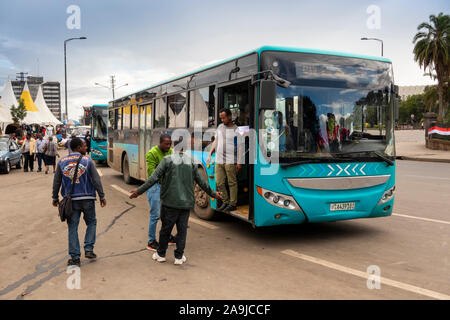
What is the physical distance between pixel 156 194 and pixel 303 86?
266cm

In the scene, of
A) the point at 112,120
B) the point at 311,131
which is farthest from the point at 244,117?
the point at 112,120

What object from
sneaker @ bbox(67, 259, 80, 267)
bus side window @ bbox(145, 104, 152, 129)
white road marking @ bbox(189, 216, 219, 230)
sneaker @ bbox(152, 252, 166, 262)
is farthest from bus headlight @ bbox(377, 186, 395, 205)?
bus side window @ bbox(145, 104, 152, 129)

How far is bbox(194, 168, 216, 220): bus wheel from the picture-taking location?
7.79 metres

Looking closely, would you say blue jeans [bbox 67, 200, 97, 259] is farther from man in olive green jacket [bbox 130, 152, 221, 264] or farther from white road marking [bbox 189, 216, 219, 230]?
white road marking [bbox 189, 216, 219, 230]

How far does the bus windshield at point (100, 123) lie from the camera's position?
67.2ft

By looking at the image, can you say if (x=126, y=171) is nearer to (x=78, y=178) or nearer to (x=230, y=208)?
(x=230, y=208)

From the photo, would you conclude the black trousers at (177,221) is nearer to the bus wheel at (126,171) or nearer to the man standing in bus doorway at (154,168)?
the man standing in bus doorway at (154,168)

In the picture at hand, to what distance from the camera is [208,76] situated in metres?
7.67

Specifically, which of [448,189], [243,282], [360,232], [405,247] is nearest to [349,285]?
[243,282]

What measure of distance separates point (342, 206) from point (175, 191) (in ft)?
8.68

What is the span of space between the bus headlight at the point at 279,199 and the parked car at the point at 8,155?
15163 millimetres

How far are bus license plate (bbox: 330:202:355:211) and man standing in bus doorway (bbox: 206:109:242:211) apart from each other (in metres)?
1.58

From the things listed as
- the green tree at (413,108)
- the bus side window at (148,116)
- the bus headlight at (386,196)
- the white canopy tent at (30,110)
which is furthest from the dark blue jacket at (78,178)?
the green tree at (413,108)

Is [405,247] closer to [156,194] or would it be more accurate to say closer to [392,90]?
[392,90]
